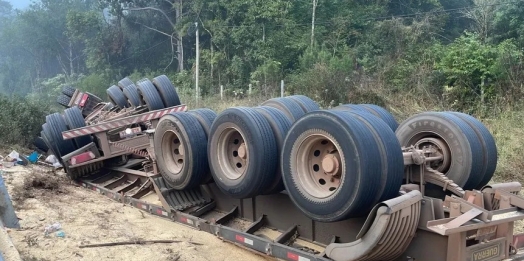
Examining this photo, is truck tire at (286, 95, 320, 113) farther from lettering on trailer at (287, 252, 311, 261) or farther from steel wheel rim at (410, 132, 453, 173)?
lettering on trailer at (287, 252, 311, 261)

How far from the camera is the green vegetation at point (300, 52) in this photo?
1384 centimetres

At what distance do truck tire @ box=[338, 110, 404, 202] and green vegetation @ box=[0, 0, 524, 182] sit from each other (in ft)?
16.7

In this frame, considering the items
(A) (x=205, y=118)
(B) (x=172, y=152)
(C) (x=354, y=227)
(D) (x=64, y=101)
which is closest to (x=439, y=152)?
(C) (x=354, y=227)

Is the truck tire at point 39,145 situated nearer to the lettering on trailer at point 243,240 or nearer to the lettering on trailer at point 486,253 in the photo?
the lettering on trailer at point 243,240

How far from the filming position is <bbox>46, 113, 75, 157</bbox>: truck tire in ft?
28.8

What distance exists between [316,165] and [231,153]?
137 cm

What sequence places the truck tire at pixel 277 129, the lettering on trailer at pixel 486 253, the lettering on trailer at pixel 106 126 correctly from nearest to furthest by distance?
1. the lettering on trailer at pixel 486 253
2. the truck tire at pixel 277 129
3. the lettering on trailer at pixel 106 126

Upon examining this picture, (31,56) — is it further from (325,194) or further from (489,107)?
(325,194)

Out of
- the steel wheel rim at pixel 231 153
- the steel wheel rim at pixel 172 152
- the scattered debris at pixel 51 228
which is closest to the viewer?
the steel wheel rim at pixel 231 153

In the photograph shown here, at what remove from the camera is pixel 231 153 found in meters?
5.63

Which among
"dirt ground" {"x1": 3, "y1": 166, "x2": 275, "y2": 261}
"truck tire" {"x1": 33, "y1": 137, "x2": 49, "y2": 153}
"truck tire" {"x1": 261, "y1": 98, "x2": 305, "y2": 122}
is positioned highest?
"truck tire" {"x1": 261, "y1": 98, "x2": 305, "y2": 122}

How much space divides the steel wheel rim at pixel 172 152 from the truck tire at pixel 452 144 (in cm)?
304

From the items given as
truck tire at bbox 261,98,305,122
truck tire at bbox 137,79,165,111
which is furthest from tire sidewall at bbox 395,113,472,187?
truck tire at bbox 137,79,165,111

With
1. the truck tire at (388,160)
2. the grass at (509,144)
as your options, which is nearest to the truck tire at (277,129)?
the truck tire at (388,160)
